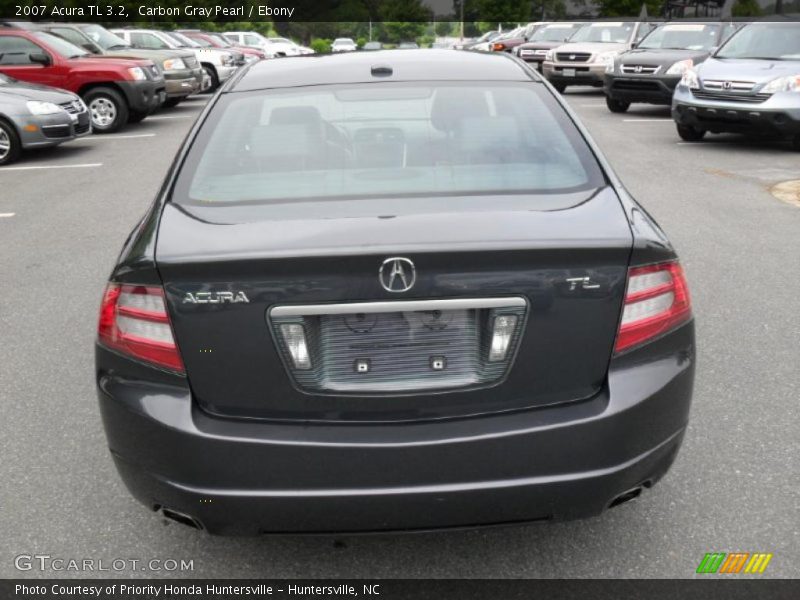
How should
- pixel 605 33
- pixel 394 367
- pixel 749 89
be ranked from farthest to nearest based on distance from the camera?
1. pixel 605 33
2. pixel 749 89
3. pixel 394 367

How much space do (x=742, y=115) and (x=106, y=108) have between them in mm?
10605

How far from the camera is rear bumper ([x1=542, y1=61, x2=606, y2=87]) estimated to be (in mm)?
22297

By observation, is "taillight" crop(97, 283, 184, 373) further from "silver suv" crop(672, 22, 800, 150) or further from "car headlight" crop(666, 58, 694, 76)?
"car headlight" crop(666, 58, 694, 76)

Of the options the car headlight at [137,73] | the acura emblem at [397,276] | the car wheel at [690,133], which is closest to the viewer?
the acura emblem at [397,276]

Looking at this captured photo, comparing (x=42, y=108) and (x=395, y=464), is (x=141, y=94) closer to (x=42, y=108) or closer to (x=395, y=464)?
(x=42, y=108)

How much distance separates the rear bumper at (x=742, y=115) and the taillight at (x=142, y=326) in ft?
37.3

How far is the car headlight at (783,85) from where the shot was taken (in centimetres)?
1250

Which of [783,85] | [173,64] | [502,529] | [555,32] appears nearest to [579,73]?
[555,32]

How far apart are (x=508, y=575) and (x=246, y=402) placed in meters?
1.08

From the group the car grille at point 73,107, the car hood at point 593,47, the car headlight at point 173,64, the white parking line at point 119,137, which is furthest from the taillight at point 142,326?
the car hood at point 593,47

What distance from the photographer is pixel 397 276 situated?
Answer: 2.60 metres

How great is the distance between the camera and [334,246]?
8.73 feet

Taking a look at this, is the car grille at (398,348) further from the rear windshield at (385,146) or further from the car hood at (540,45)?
the car hood at (540,45)

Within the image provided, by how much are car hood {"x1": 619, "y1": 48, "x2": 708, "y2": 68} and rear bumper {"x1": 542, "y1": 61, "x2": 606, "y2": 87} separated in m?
3.93
